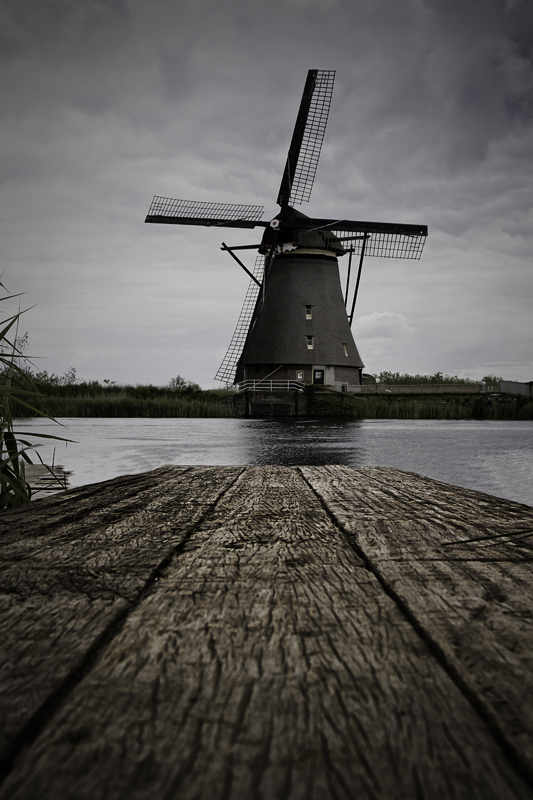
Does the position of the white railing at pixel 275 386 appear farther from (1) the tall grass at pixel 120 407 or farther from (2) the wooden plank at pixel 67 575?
(2) the wooden plank at pixel 67 575


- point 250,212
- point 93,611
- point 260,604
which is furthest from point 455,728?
point 250,212

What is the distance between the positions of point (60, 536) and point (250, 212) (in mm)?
24434

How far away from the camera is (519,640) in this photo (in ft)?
2.70

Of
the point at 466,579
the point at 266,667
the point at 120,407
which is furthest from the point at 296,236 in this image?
the point at 266,667

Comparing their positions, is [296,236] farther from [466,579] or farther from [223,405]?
[466,579]

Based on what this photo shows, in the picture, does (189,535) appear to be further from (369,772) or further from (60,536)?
(369,772)

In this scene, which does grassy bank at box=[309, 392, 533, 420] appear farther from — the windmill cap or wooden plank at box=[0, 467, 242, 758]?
wooden plank at box=[0, 467, 242, 758]

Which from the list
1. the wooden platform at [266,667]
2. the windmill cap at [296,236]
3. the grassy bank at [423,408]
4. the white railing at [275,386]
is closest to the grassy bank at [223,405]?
the grassy bank at [423,408]

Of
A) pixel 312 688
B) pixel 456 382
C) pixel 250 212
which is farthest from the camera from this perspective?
pixel 456 382

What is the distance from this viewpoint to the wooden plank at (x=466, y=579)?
68 centimetres

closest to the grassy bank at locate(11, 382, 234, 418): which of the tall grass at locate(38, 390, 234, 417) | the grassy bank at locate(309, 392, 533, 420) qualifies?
the tall grass at locate(38, 390, 234, 417)

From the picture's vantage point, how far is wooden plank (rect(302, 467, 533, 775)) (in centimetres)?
68

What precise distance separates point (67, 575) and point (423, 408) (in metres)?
20.7

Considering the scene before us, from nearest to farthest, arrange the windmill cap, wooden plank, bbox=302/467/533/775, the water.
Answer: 1. wooden plank, bbox=302/467/533/775
2. the water
3. the windmill cap
